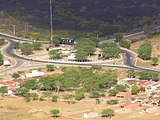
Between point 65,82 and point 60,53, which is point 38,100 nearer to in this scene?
point 65,82

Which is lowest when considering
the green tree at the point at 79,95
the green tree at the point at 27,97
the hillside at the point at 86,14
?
the green tree at the point at 27,97

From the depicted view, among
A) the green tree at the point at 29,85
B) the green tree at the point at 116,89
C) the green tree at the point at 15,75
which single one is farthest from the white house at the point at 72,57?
the green tree at the point at 116,89

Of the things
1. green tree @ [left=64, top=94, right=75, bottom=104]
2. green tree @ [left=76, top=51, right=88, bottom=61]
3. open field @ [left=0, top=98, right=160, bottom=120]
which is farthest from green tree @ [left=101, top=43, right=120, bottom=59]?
open field @ [left=0, top=98, right=160, bottom=120]

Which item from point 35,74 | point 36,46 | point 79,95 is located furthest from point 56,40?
point 79,95

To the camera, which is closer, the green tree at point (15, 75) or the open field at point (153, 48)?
the green tree at point (15, 75)

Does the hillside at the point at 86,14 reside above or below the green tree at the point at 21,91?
above

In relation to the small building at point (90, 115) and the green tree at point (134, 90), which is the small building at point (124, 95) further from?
the small building at point (90, 115)

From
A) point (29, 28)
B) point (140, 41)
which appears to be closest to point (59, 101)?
point (140, 41)

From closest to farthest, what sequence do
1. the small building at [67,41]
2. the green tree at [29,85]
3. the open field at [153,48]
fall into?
1. the green tree at [29,85]
2. the open field at [153,48]
3. the small building at [67,41]

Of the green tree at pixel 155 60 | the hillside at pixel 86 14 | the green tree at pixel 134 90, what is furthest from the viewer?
the hillside at pixel 86 14
